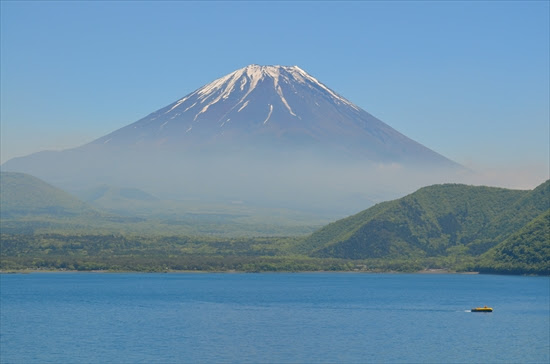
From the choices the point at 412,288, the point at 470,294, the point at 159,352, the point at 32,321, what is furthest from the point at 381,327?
the point at 412,288

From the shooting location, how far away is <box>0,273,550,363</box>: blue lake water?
331 feet

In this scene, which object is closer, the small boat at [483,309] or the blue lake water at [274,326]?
the blue lake water at [274,326]

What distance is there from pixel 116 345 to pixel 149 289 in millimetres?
90147

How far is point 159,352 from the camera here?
102 m

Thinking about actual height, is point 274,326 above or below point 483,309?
below

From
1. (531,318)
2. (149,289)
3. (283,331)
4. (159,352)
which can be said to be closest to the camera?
(159,352)

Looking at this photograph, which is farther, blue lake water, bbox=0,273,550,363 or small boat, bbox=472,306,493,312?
small boat, bbox=472,306,493,312

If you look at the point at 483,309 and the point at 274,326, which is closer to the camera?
the point at 274,326

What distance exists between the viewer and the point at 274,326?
12388 centimetres

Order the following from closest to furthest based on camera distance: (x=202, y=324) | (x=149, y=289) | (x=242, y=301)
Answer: (x=202, y=324), (x=242, y=301), (x=149, y=289)

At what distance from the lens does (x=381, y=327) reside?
124438mm

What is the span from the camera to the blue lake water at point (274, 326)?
331ft

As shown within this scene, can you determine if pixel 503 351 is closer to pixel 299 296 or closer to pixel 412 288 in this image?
pixel 299 296

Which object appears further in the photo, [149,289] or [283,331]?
[149,289]
